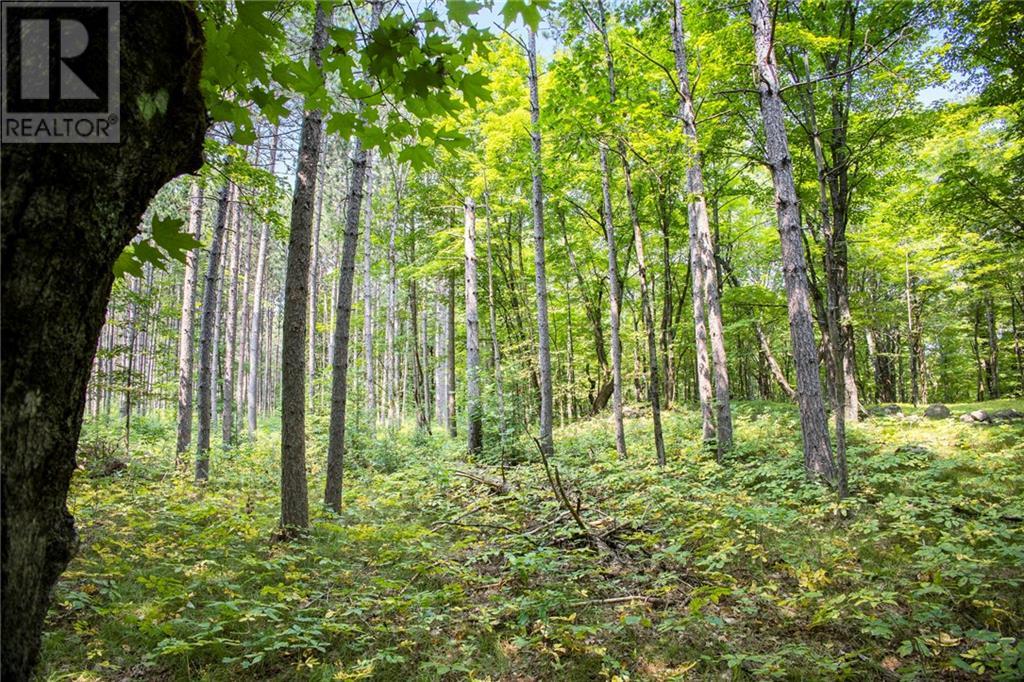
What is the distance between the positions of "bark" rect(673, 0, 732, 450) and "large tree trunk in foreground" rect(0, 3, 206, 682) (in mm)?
8960

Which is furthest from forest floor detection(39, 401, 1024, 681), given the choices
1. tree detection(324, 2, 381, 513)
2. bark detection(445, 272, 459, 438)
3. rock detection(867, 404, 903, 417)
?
bark detection(445, 272, 459, 438)

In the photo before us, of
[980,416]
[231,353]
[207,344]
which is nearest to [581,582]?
[207,344]

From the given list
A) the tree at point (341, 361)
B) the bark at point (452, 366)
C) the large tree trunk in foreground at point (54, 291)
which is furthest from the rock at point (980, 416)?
the large tree trunk in foreground at point (54, 291)

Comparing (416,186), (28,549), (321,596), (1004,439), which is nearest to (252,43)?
(28,549)

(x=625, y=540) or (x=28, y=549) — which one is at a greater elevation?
(x=28, y=549)

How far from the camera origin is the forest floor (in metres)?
3.65

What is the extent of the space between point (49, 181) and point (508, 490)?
795 centimetres

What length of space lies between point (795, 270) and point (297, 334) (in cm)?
742

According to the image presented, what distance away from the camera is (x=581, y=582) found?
16.4ft

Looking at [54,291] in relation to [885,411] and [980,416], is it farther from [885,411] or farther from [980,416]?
[885,411]

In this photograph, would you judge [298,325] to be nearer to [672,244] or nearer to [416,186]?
[416,186]

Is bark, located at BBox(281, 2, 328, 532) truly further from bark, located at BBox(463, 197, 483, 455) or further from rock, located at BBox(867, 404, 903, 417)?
rock, located at BBox(867, 404, 903, 417)

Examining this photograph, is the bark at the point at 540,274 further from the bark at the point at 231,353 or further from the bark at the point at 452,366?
the bark at the point at 231,353

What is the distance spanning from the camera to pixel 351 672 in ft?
11.5
